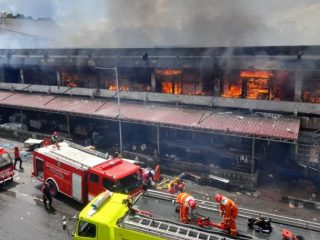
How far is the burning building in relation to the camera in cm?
1698

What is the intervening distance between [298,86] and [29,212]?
14.8 metres

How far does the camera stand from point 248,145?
62.1 feet

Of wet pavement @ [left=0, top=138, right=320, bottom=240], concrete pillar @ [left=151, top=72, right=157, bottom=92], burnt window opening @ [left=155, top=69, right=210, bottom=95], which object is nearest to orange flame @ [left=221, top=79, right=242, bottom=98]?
burnt window opening @ [left=155, top=69, right=210, bottom=95]

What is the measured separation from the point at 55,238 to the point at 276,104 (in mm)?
13026

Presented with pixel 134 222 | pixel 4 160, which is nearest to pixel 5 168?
pixel 4 160

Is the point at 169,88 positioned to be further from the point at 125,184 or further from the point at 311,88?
the point at 125,184

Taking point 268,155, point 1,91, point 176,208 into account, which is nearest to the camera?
point 176,208

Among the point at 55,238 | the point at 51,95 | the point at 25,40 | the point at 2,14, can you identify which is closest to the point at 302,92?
the point at 55,238

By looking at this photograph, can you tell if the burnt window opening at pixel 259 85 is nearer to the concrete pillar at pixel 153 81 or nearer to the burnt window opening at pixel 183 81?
the burnt window opening at pixel 183 81

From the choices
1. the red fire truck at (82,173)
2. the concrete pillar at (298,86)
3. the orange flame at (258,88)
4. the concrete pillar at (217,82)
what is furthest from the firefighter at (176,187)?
the concrete pillar at (298,86)

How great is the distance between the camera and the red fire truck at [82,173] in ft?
42.3

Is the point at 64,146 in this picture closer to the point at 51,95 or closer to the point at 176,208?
the point at 176,208

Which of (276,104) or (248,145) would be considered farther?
(248,145)

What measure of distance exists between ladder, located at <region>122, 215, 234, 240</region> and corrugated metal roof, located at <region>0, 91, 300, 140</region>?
8.98m
